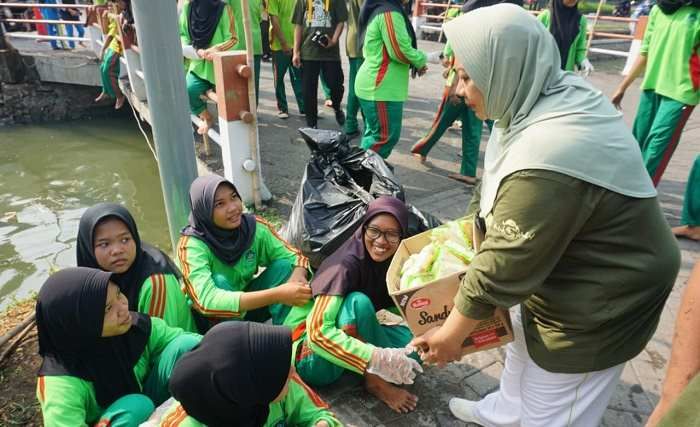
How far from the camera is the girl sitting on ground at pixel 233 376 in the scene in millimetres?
1435

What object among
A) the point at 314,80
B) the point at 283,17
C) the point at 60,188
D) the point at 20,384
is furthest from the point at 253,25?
the point at 20,384

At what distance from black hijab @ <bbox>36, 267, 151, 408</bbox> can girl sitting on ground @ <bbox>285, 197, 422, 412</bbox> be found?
0.77 meters

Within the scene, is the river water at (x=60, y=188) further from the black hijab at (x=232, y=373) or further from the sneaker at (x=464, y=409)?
the sneaker at (x=464, y=409)

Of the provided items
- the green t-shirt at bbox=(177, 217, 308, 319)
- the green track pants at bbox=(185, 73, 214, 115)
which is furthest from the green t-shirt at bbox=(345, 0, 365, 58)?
the green t-shirt at bbox=(177, 217, 308, 319)

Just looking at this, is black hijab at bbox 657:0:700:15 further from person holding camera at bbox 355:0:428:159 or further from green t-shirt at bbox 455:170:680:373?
green t-shirt at bbox 455:170:680:373

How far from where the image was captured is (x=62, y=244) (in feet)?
15.5

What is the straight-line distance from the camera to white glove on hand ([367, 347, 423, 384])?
2035 millimetres

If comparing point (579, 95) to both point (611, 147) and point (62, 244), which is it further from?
point (62, 244)

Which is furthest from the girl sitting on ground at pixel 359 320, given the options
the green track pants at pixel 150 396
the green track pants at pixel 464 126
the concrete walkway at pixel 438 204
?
the green track pants at pixel 464 126

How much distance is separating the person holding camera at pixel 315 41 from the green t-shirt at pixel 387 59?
59.4 inches

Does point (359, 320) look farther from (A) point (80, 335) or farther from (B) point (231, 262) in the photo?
(A) point (80, 335)

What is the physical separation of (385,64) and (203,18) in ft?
6.03

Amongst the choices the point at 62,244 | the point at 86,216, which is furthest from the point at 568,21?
the point at 62,244

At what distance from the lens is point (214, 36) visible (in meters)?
4.64
